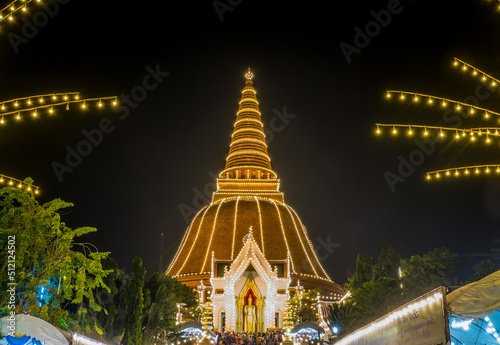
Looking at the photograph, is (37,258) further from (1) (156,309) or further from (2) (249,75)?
(2) (249,75)

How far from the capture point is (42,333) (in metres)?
7.85

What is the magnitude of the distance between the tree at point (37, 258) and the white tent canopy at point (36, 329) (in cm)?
120

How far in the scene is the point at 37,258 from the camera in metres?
9.66

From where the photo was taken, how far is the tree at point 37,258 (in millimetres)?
9305

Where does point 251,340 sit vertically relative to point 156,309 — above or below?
below

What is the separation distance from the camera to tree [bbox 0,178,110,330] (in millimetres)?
9305

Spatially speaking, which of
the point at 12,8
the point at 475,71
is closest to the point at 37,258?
the point at 12,8

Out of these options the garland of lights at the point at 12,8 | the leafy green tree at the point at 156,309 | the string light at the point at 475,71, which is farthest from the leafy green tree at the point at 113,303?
the string light at the point at 475,71

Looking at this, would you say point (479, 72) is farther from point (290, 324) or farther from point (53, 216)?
point (290, 324)

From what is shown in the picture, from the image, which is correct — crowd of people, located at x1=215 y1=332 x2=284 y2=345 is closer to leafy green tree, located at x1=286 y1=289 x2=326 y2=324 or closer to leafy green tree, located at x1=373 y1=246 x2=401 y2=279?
leafy green tree, located at x1=286 y1=289 x2=326 y2=324

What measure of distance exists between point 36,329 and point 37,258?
6.94 feet

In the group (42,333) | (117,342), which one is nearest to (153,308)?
(117,342)

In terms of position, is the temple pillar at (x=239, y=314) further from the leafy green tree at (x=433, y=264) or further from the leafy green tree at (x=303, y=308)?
the leafy green tree at (x=433, y=264)

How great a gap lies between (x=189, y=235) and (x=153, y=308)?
31337 millimetres
